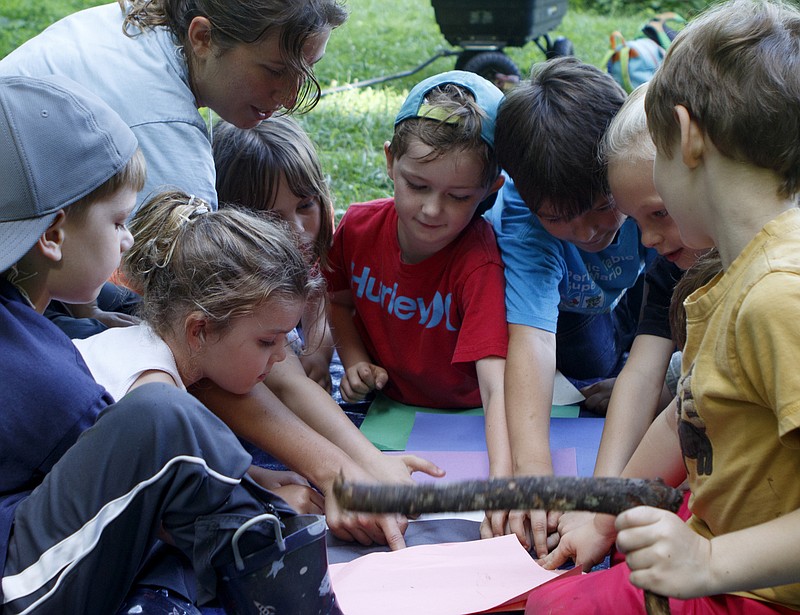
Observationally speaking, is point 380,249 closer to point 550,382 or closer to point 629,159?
point 550,382

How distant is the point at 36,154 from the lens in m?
1.15

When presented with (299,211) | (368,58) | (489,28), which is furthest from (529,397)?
(368,58)

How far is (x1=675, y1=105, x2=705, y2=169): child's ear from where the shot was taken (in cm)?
97

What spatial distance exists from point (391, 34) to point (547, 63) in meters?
4.88

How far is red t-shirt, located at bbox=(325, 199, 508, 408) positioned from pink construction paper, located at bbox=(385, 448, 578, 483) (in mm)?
Answer: 188

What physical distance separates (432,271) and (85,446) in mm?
946

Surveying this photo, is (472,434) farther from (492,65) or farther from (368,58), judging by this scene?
(368,58)

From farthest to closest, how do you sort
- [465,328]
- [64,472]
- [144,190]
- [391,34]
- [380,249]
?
[391,34], [380,249], [465,328], [144,190], [64,472]

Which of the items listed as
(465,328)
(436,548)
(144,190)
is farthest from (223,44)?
(436,548)

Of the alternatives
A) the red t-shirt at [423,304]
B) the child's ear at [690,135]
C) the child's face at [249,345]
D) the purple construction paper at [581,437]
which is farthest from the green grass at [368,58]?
the child's ear at [690,135]

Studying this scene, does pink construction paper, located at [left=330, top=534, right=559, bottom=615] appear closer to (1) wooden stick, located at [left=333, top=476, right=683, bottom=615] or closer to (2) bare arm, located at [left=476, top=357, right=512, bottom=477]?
(2) bare arm, located at [left=476, top=357, right=512, bottom=477]

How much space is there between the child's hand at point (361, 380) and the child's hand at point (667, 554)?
105cm

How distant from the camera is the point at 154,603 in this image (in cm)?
116

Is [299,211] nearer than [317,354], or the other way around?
[299,211]
